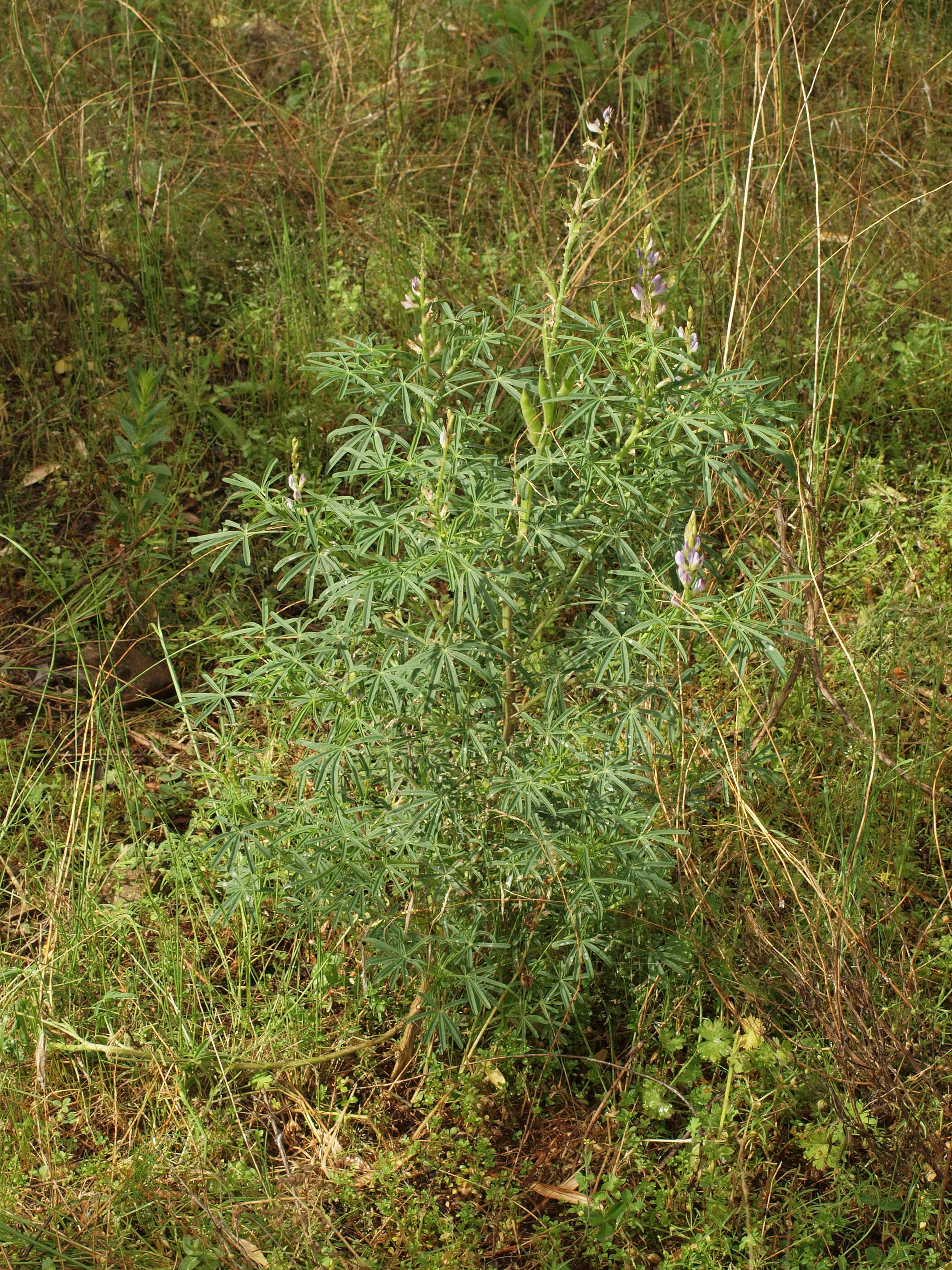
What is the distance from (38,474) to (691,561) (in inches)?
104

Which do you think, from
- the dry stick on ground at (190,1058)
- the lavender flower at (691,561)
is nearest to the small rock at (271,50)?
the lavender flower at (691,561)

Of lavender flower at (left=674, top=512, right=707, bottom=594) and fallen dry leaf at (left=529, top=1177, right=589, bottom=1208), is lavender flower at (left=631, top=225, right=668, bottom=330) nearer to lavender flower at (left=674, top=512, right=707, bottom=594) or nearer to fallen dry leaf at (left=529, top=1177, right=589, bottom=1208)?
lavender flower at (left=674, top=512, right=707, bottom=594)

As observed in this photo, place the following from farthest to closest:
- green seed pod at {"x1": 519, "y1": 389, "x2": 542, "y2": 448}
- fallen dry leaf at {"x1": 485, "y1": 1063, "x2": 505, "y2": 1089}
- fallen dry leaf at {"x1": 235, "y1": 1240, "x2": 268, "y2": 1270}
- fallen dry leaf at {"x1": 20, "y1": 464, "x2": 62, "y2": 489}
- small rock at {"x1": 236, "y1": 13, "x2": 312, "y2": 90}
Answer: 1. small rock at {"x1": 236, "y1": 13, "x2": 312, "y2": 90}
2. fallen dry leaf at {"x1": 20, "y1": 464, "x2": 62, "y2": 489}
3. fallen dry leaf at {"x1": 485, "y1": 1063, "x2": 505, "y2": 1089}
4. fallen dry leaf at {"x1": 235, "y1": 1240, "x2": 268, "y2": 1270}
5. green seed pod at {"x1": 519, "y1": 389, "x2": 542, "y2": 448}

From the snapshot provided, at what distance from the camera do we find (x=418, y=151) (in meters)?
4.85

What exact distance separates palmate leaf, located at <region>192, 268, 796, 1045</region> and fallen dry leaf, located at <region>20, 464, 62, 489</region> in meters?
1.76

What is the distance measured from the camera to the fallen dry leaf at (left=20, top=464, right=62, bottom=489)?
12.5 ft

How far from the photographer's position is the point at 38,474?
12.6 ft

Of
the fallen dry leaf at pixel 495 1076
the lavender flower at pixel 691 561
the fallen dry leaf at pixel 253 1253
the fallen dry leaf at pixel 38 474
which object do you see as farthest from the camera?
the fallen dry leaf at pixel 38 474

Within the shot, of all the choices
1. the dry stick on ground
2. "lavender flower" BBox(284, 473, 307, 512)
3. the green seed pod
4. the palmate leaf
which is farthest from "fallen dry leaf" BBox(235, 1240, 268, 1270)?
the green seed pod

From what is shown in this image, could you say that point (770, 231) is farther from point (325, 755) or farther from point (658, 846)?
point (325, 755)

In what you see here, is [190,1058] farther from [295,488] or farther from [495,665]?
[295,488]

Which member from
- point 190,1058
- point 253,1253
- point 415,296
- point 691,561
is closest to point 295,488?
point 415,296

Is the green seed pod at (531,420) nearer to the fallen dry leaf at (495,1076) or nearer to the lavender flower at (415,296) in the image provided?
the lavender flower at (415,296)

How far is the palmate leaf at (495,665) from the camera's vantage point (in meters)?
2.08
